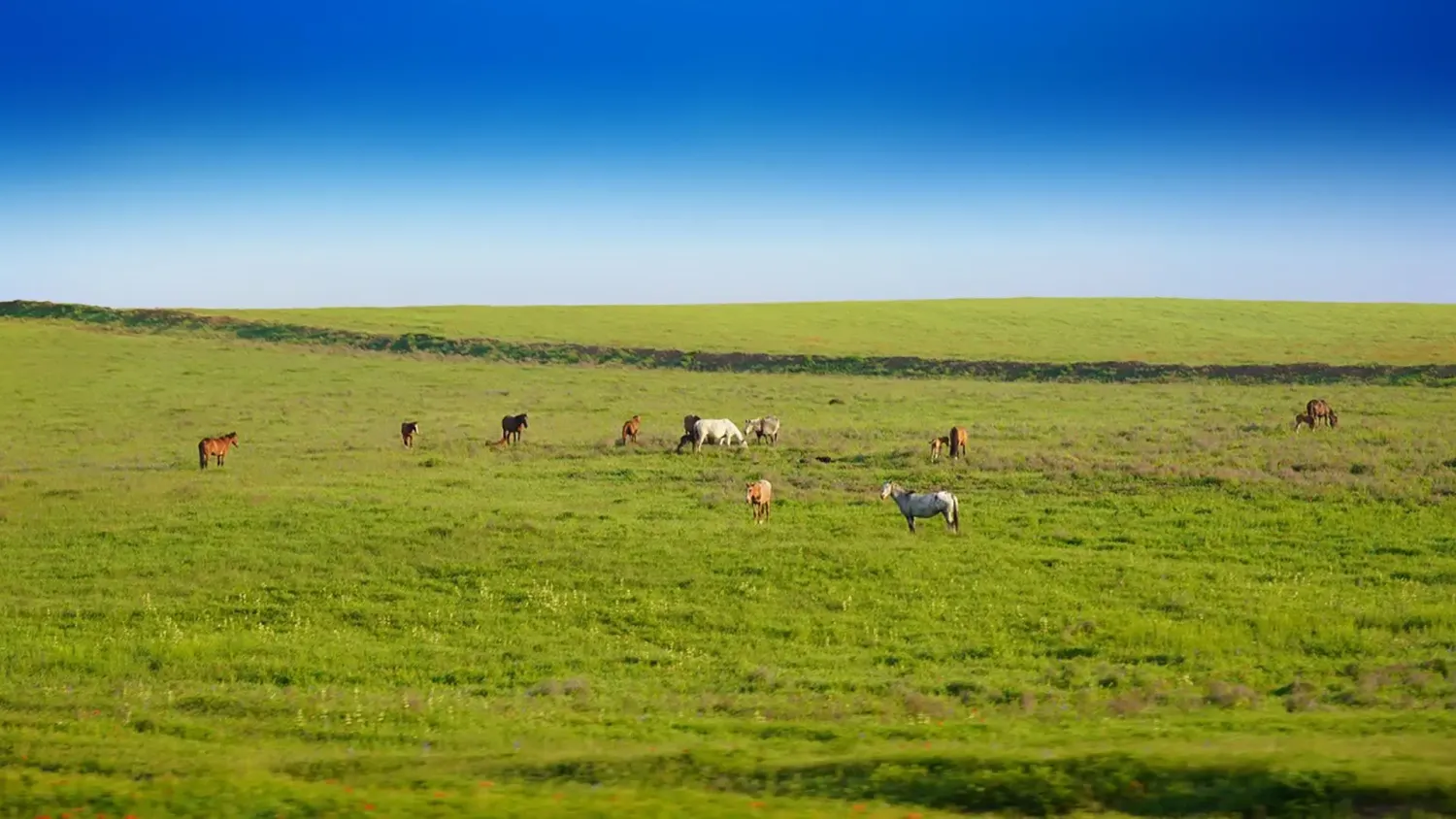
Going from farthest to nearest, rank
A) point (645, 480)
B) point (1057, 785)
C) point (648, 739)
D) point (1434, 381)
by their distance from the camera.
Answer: point (1434, 381) → point (645, 480) → point (648, 739) → point (1057, 785)

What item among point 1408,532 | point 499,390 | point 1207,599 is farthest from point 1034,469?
point 499,390

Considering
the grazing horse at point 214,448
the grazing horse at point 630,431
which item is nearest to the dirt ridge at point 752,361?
the grazing horse at point 630,431

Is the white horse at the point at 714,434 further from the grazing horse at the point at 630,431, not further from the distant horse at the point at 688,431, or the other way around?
the grazing horse at the point at 630,431

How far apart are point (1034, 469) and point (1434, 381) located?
42276 millimetres

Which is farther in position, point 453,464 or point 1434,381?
point 1434,381

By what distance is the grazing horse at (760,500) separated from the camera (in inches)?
1216

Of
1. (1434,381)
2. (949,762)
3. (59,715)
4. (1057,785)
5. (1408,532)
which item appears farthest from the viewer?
(1434,381)

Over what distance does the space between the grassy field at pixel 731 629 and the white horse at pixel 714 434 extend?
1.29 meters

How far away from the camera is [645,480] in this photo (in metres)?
37.8

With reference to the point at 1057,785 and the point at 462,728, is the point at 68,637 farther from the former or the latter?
the point at 1057,785

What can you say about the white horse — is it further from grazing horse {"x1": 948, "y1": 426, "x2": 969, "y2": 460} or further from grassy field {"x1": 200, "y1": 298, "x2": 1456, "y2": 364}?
grassy field {"x1": 200, "y1": 298, "x2": 1456, "y2": 364}

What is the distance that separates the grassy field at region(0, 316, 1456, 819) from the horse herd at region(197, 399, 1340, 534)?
682mm

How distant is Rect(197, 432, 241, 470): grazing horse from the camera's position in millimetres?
41438

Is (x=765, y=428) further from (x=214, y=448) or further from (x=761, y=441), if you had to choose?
(x=214, y=448)
